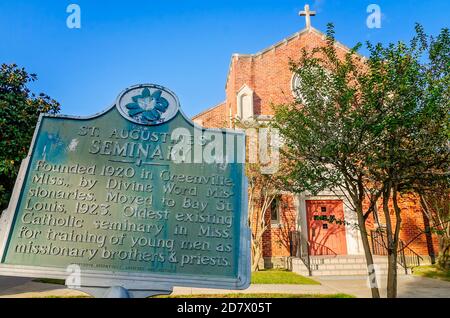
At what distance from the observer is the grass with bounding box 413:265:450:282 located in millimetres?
10602

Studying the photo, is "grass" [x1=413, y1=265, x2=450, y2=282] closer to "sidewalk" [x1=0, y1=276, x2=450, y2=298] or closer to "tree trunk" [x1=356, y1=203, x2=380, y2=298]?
"sidewalk" [x1=0, y1=276, x2=450, y2=298]

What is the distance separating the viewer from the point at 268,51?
1619cm

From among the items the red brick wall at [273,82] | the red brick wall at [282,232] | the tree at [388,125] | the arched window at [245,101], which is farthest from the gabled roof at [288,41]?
the tree at [388,125]

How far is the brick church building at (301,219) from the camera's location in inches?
508

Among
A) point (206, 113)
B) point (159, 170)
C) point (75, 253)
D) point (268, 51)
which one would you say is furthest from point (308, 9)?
point (75, 253)

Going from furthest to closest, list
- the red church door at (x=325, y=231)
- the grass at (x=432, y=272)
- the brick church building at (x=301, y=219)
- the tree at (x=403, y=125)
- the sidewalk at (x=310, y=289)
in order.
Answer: the red church door at (x=325, y=231) → the brick church building at (x=301, y=219) → the grass at (x=432, y=272) → the sidewalk at (x=310, y=289) → the tree at (x=403, y=125)

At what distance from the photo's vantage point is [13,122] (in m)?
7.51

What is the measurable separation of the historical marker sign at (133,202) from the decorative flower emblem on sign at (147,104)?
1cm

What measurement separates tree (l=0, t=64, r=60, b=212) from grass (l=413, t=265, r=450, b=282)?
13.4 m

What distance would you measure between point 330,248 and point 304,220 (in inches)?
65.9

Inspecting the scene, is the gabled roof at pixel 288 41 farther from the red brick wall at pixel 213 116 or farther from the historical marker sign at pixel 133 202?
the historical marker sign at pixel 133 202

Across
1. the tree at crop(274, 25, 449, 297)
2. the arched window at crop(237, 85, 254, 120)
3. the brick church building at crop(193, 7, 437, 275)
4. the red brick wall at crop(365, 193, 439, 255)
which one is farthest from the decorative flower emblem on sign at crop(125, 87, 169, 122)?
the red brick wall at crop(365, 193, 439, 255)

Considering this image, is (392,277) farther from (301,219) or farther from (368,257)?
(301,219)

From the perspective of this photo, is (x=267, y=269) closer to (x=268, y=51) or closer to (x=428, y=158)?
(x=428, y=158)
